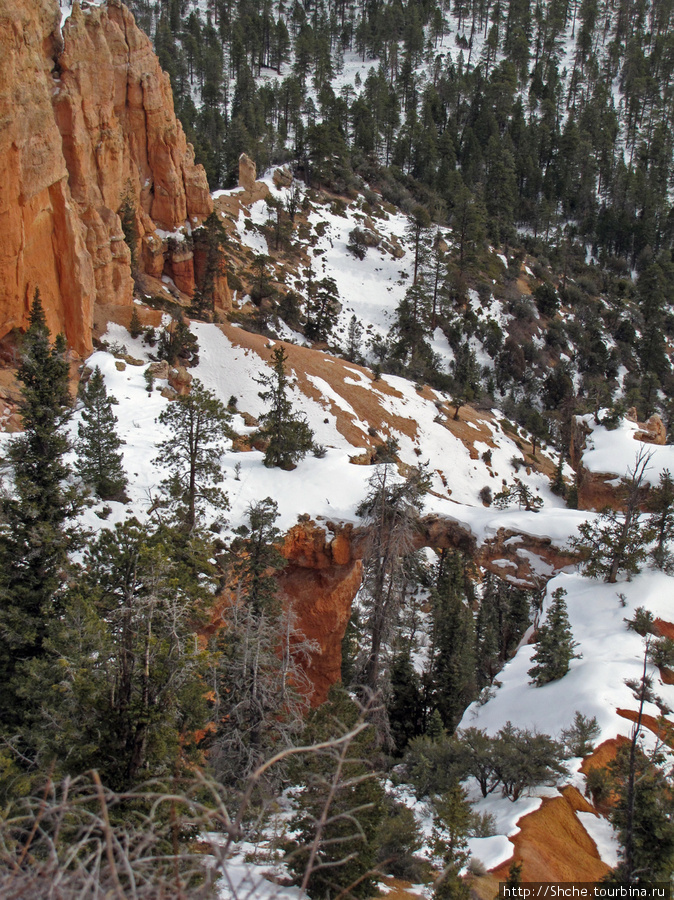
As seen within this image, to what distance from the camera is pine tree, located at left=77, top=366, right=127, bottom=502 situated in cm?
1769

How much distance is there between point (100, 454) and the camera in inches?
711

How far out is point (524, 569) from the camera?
77.0 feet

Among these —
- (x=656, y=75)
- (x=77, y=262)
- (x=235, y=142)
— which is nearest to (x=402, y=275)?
(x=235, y=142)

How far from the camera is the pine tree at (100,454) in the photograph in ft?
58.0

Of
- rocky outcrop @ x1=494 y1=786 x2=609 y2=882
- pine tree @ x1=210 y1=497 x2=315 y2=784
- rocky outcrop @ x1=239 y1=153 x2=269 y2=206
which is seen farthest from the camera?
rocky outcrop @ x1=239 y1=153 x2=269 y2=206

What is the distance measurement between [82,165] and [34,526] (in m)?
27.3

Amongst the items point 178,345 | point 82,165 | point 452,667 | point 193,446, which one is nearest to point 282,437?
point 193,446

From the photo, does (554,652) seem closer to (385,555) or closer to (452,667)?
(385,555)

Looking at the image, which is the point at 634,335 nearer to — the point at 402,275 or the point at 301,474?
the point at 402,275

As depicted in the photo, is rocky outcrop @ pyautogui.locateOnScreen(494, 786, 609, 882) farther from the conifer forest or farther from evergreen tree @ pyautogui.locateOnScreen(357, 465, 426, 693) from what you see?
evergreen tree @ pyautogui.locateOnScreen(357, 465, 426, 693)

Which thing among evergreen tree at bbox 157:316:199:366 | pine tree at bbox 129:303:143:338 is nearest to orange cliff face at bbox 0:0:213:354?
pine tree at bbox 129:303:143:338

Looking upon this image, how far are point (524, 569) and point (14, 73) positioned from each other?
28.8 meters

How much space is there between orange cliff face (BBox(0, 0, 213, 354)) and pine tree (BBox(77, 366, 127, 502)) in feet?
28.1

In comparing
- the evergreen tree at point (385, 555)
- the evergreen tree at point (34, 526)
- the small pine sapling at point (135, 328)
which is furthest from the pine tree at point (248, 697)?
the small pine sapling at point (135, 328)
